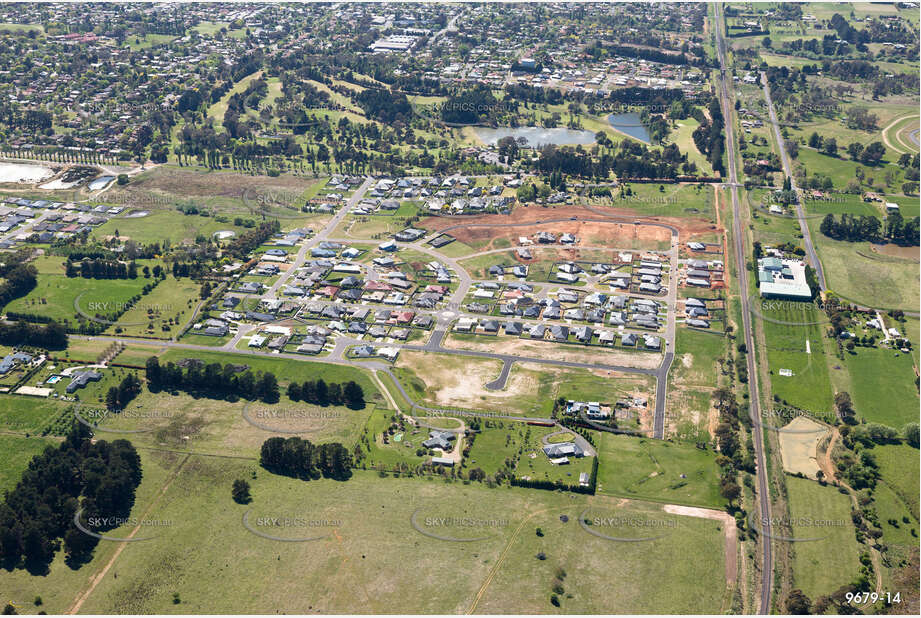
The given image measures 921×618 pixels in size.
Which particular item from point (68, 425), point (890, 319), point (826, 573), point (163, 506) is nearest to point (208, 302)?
point (68, 425)

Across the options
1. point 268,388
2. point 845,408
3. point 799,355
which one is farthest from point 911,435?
point 268,388

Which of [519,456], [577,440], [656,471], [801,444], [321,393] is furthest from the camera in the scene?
[321,393]

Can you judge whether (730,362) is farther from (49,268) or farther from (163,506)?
(49,268)

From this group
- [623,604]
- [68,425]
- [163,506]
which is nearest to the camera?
[623,604]

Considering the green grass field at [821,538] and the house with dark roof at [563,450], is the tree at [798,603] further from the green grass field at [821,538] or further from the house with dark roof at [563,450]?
the house with dark roof at [563,450]

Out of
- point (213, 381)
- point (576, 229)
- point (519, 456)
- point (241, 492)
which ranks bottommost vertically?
point (241, 492)

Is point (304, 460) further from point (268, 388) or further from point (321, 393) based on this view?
point (268, 388)

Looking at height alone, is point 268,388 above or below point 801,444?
below
